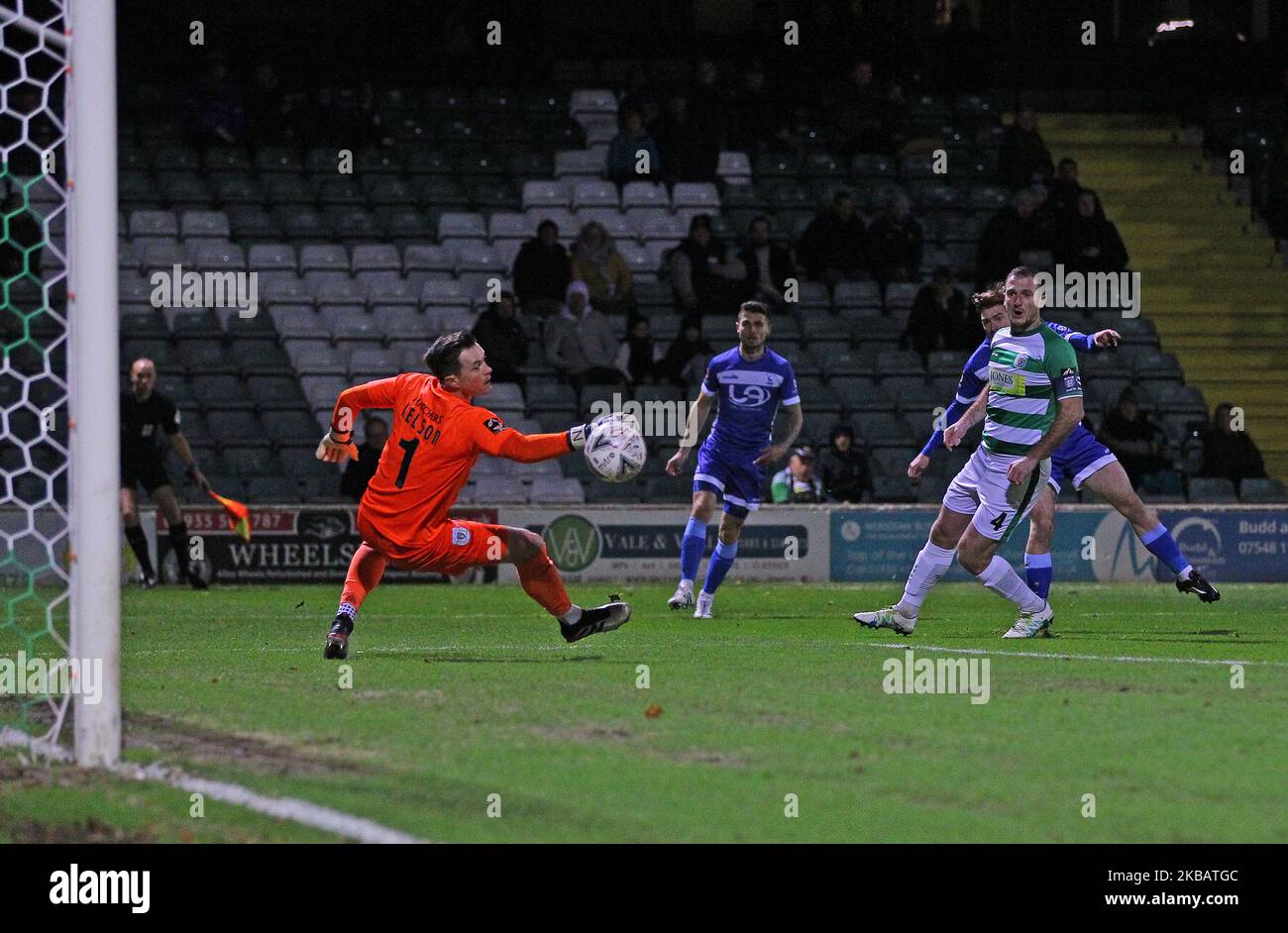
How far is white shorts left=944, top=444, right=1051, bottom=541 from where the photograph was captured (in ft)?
36.4

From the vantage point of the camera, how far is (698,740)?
6.95 meters

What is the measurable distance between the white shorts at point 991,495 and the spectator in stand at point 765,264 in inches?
440

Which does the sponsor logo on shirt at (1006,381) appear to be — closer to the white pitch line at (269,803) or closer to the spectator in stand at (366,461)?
the white pitch line at (269,803)

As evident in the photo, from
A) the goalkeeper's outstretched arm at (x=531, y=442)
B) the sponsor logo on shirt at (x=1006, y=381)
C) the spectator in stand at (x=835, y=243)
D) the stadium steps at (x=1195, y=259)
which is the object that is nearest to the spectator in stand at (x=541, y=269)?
the spectator in stand at (x=835, y=243)

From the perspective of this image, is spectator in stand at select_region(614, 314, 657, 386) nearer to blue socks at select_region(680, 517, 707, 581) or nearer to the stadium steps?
blue socks at select_region(680, 517, 707, 581)

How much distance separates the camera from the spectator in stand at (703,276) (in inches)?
886

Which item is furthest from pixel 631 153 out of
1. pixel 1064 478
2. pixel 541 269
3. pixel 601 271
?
pixel 1064 478

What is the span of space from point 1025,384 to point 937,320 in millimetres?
11581

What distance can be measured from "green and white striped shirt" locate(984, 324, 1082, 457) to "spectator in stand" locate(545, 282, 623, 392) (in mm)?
10459

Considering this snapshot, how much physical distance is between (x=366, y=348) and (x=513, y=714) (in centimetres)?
1492

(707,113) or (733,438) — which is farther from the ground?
(707,113)

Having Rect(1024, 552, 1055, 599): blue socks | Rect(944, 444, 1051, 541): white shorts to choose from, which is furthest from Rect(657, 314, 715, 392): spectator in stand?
Rect(944, 444, 1051, 541): white shorts

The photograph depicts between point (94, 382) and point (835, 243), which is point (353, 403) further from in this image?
point (835, 243)
